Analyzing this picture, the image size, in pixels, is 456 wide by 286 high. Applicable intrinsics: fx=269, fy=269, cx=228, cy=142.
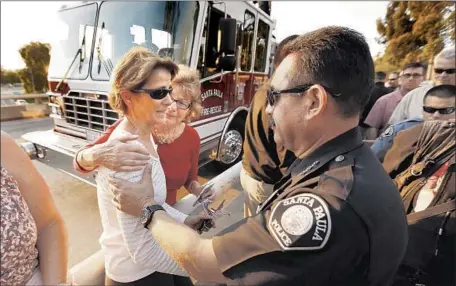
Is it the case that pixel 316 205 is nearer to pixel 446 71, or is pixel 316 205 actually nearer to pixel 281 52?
pixel 281 52

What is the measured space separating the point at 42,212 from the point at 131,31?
32.6 inches

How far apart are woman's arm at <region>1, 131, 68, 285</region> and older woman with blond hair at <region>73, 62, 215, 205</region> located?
195 mm

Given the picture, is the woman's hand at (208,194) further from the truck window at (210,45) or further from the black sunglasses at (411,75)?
the black sunglasses at (411,75)

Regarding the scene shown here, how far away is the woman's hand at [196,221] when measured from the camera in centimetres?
107

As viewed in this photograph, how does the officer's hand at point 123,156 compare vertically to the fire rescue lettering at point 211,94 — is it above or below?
below

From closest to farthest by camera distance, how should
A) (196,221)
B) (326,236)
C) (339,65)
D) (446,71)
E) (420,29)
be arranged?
(326,236) → (339,65) → (196,221) → (446,71) → (420,29)

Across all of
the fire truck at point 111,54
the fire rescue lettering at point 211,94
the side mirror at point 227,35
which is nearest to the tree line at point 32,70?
the fire truck at point 111,54

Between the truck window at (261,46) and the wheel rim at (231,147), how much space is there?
1132 mm

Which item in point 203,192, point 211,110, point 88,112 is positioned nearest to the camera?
point 88,112

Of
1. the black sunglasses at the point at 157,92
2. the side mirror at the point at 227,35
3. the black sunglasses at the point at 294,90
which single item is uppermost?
the side mirror at the point at 227,35

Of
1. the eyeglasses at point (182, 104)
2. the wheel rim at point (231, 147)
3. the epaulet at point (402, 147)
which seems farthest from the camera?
the wheel rim at point (231, 147)

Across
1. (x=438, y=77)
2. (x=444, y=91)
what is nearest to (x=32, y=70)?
(x=444, y=91)

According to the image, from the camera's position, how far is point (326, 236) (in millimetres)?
588

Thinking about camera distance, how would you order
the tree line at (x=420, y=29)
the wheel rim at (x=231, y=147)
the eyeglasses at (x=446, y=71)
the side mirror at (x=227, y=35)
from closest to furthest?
1. the eyeglasses at (x=446, y=71)
2. the tree line at (x=420, y=29)
3. the side mirror at (x=227, y=35)
4. the wheel rim at (x=231, y=147)
